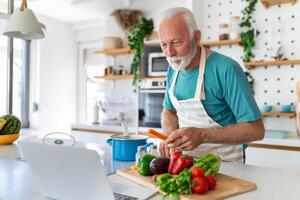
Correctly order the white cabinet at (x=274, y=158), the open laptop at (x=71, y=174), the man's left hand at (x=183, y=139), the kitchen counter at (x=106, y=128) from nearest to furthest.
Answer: the open laptop at (x=71, y=174), the man's left hand at (x=183, y=139), the white cabinet at (x=274, y=158), the kitchen counter at (x=106, y=128)

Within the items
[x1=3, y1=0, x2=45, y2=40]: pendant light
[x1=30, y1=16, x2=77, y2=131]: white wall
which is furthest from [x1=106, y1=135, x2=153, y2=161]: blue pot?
[x1=30, y1=16, x2=77, y2=131]: white wall

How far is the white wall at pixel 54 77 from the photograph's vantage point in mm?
4141

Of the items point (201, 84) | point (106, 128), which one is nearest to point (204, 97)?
point (201, 84)

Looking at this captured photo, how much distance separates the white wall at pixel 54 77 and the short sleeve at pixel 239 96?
331 centimetres

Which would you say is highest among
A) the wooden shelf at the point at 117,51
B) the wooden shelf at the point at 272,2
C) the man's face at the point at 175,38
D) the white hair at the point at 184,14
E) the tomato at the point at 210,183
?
the wooden shelf at the point at 272,2

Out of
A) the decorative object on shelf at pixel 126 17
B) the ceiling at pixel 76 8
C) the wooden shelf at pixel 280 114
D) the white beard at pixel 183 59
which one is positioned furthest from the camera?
the decorative object on shelf at pixel 126 17

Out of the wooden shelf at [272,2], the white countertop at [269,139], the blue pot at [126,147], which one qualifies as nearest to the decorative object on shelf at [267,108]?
the white countertop at [269,139]

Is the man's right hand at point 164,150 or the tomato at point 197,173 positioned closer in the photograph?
the tomato at point 197,173

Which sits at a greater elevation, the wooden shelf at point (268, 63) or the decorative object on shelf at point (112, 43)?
the decorative object on shelf at point (112, 43)

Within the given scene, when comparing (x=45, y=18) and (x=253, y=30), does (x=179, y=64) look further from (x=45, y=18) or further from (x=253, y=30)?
(x=45, y=18)

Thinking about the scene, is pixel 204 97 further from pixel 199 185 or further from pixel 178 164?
pixel 199 185

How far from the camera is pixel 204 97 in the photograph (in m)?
1.40

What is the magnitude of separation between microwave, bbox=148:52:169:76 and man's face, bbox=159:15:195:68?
6.59 ft

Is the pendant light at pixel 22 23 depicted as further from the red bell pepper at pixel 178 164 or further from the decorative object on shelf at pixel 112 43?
the decorative object on shelf at pixel 112 43
